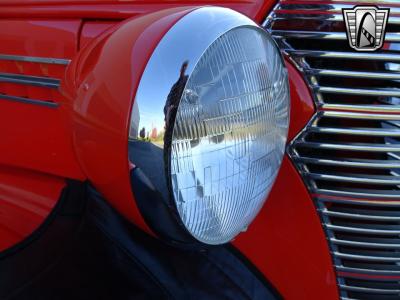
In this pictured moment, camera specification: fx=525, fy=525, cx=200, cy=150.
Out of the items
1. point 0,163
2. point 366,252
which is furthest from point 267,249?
point 0,163

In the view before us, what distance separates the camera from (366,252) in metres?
1.31

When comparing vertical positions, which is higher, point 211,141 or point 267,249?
point 211,141

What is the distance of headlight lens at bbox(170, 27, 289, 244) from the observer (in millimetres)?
913

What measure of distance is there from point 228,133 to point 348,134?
1.15 ft

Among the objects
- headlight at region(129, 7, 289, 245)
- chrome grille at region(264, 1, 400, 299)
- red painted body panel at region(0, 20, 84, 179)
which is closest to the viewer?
headlight at region(129, 7, 289, 245)

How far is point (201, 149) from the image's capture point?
3.06ft

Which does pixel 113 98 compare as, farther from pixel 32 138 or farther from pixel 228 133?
pixel 32 138

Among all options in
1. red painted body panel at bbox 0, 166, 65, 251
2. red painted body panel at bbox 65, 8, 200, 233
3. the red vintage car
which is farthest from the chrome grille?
red painted body panel at bbox 0, 166, 65, 251

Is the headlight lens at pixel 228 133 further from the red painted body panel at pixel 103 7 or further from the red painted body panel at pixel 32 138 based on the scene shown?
the red painted body panel at pixel 32 138

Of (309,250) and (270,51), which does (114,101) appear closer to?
(270,51)

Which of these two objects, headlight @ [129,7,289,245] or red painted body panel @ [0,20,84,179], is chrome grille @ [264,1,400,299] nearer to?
headlight @ [129,7,289,245]

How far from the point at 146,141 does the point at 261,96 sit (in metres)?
0.28

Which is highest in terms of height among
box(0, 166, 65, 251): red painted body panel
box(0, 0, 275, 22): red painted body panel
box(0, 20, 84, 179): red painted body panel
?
box(0, 0, 275, 22): red painted body panel

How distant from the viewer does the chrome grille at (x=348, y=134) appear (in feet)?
3.74
